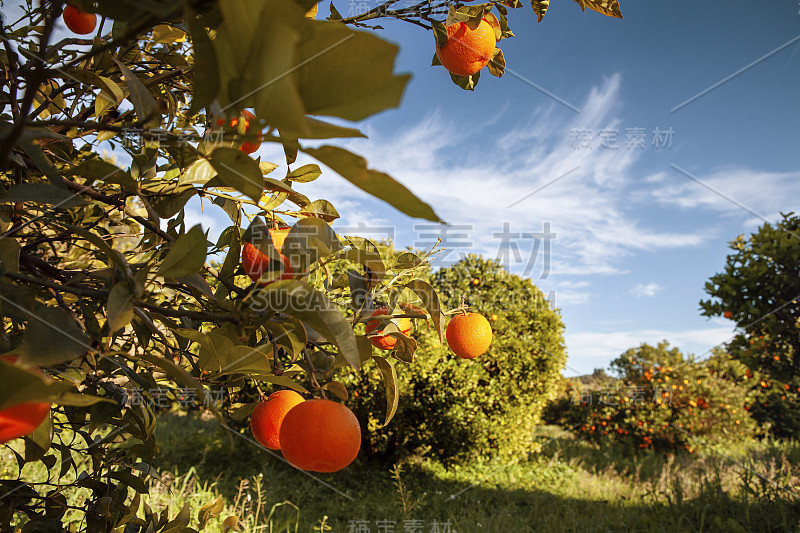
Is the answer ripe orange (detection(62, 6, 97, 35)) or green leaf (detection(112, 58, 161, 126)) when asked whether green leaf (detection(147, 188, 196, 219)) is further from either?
ripe orange (detection(62, 6, 97, 35))

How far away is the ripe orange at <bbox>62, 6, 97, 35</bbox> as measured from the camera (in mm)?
1063

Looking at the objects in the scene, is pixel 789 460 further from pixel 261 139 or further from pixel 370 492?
pixel 261 139

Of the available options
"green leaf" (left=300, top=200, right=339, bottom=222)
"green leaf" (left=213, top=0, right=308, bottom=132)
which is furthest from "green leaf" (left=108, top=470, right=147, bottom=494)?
"green leaf" (left=213, top=0, right=308, bottom=132)

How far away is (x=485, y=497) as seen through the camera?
416 centimetres

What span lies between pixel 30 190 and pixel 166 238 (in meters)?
0.17

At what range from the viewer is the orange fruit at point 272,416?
705mm

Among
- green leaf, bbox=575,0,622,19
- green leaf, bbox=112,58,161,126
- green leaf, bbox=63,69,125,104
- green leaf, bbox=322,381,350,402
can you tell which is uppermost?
green leaf, bbox=575,0,622,19

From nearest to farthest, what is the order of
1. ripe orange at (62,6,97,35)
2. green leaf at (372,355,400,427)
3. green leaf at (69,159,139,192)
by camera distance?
green leaf at (69,159,139,192)
green leaf at (372,355,400,427)
ripe orange at (62,6,97,35)

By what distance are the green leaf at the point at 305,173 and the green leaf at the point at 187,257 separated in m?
0.35

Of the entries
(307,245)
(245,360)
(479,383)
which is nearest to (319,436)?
(245,360)

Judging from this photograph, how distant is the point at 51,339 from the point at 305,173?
0.49 metres

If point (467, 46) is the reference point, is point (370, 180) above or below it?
below

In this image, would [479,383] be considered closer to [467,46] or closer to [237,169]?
[467,46]

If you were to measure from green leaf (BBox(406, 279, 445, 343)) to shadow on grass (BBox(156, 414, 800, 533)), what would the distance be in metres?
1.83
